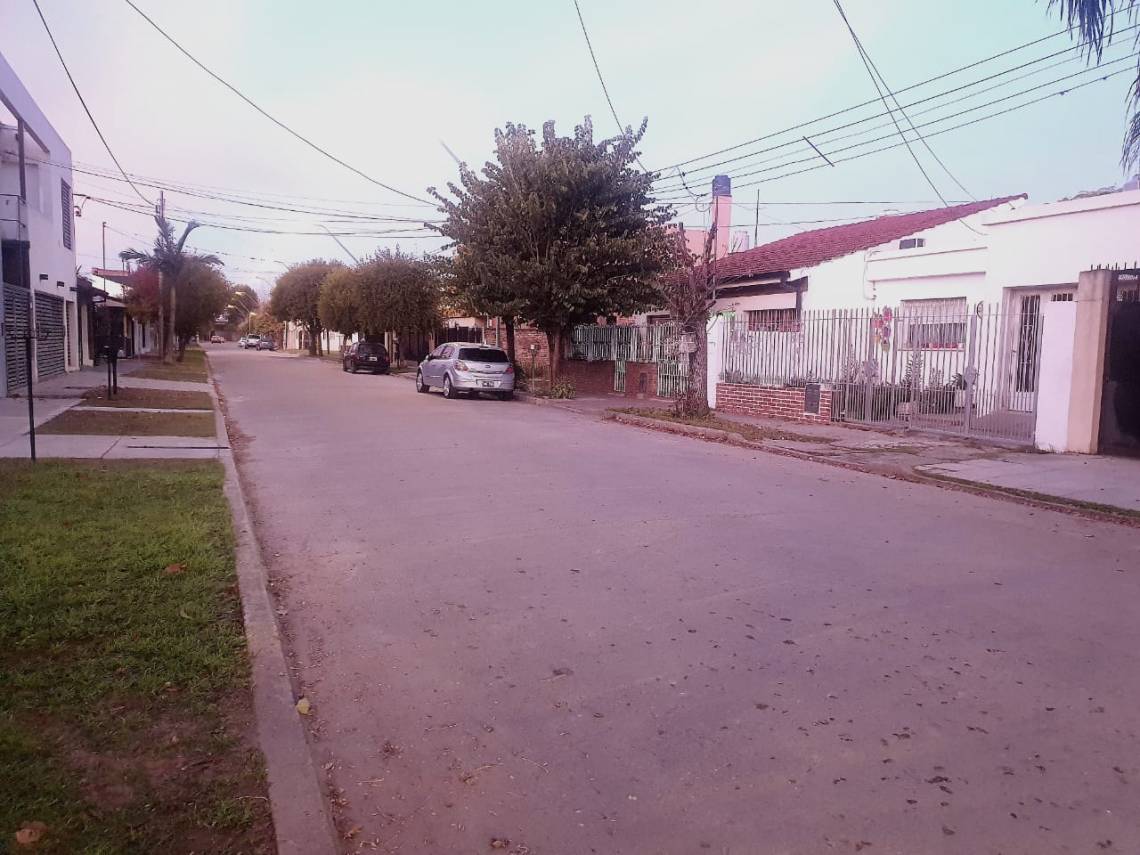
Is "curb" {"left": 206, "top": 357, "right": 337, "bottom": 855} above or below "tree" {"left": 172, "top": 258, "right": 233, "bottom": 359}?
below

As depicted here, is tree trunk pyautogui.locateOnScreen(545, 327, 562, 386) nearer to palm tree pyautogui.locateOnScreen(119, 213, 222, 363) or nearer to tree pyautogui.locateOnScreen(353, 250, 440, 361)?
tree pyautogui.locateOnScreen(353, 250, 440, 361)

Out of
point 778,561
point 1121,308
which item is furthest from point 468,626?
point 1121,308

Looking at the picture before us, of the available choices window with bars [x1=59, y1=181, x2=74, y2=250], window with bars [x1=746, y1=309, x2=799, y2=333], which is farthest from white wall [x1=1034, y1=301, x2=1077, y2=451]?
window with bars [x1=59, y1=181, x2=74, y2=250]

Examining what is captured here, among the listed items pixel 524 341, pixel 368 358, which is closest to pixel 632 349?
pixel 524 341

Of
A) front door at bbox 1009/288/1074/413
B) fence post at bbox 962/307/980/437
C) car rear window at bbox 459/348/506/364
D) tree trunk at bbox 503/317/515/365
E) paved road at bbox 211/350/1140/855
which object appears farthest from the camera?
tree trunk at bbox 503/317/515/365

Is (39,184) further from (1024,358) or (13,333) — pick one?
(1024,358)

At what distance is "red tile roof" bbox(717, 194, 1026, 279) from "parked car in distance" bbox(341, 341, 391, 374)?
17360 mm

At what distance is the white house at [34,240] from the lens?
19.1 meters

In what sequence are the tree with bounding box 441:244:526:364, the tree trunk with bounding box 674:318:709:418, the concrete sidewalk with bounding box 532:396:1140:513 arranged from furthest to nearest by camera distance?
the tree with bounding box 441:244:526:364
the tree trunk with bounding box 674:318:709:418
the concrete sidewalk with bounding box 532:396:1140:513

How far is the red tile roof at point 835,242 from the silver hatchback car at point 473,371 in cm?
638

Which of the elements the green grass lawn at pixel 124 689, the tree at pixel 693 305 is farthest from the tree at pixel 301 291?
the green grass lawn at pixel 124 689

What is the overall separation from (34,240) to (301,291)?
35.9 metres

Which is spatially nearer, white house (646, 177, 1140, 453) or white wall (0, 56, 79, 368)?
white house (646, 177, 1140, 453)

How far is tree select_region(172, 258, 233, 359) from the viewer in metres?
41.5
